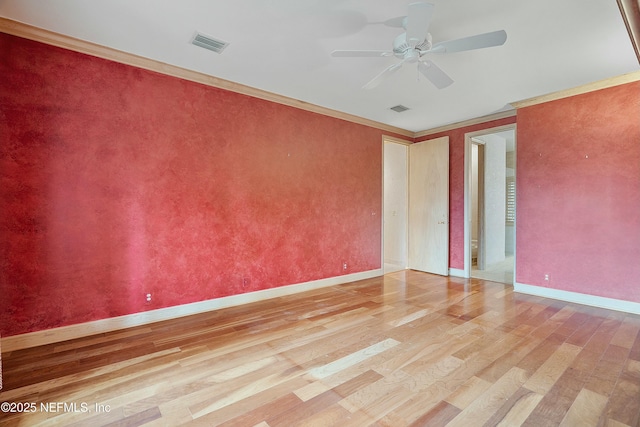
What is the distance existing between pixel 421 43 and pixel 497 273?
4815 mm

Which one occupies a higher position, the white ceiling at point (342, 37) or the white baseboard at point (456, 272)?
the white ceiling at point (342, 37)

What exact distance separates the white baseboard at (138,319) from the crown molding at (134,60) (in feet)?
8.48

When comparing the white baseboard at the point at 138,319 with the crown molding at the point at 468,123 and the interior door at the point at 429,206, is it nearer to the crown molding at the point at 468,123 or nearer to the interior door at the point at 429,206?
the interior door at the point at 429,206

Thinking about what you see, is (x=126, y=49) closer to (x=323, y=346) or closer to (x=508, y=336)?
(x=323, y=346)

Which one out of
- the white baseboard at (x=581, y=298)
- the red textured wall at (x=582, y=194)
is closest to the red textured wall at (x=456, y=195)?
the red textured wall at (x=582, y=194)

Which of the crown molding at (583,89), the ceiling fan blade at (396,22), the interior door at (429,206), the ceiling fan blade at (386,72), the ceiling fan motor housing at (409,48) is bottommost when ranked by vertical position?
the interior door at (429,206)

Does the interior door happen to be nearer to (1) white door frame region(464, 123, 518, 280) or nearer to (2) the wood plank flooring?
(1) white door frame region(464, 123, 518, 280)

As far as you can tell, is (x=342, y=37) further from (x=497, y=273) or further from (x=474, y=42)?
(x=497, y=273)

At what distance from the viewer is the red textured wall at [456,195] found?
5.19m

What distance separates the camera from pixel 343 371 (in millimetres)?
2164

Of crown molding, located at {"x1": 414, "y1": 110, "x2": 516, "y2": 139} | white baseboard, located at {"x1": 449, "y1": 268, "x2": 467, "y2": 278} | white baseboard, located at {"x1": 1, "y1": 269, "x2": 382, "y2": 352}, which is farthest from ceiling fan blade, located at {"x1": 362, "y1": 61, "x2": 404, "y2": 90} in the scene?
white baseboard, located at {"x1": 449, "y1": 268, "x2": 467, "y2": 278}

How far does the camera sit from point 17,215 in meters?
2.48

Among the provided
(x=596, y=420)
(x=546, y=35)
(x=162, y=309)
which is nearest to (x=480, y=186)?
(x=546, y=35)

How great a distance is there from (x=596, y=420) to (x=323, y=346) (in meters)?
1.80
